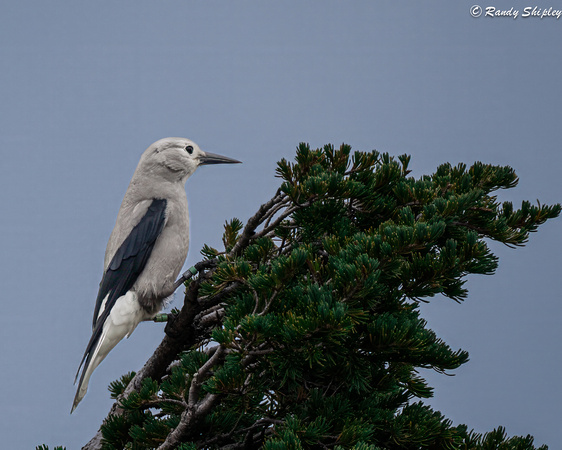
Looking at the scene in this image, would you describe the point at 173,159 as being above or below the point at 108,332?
above

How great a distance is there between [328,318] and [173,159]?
2.15 meters

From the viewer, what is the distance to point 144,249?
371 cm

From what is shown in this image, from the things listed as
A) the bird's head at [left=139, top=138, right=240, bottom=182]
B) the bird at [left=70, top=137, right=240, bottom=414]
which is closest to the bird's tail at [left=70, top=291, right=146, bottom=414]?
the bird at [left=70, top=137, right=240, bottom=414]

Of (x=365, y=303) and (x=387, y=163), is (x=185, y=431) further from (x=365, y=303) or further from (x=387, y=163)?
(x=387, y=163)

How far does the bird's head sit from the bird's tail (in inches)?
31.3

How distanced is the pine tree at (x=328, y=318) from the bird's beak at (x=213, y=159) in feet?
2.88

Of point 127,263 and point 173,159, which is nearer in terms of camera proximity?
point 127,263

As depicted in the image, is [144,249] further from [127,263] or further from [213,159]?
[213,159]

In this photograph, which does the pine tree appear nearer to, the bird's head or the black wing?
the black wing

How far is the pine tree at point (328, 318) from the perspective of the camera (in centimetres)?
236

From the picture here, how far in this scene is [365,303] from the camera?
2.50 m

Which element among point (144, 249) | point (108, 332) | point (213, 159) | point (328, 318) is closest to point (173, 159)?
point (213, 159)

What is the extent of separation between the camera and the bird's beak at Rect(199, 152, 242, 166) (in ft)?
13.5

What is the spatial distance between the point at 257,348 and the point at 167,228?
162 cm
